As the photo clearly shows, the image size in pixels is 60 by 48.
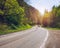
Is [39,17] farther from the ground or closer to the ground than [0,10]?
closer to the ground

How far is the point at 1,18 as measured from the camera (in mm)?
48875

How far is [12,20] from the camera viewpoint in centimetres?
5353

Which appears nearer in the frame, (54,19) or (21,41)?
(21,41)

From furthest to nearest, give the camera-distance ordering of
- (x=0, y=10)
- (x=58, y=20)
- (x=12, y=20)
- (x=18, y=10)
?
(x=58, y=20), (x=12, y=20), (x=18, y=10), (x=0, y=10)

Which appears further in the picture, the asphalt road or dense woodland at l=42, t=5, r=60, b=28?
dense woodland at l=42, t=5, r=60, b=28

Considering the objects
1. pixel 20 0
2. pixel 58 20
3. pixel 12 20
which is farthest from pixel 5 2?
pixel 58 20

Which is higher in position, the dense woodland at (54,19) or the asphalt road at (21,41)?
the asphalt road at (21,41)

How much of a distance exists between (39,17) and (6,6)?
6017 inches

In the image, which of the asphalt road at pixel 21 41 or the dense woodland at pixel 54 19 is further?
the dense woodland at pixel 54 19

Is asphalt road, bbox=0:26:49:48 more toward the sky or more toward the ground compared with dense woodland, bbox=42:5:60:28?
more toward the sky

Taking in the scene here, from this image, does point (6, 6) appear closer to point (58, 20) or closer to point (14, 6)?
point (14, 6)

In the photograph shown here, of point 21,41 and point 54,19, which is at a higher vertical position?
point 21,41

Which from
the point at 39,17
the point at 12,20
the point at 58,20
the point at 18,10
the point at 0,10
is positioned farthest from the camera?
the point at 39,17

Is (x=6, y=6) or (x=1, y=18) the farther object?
(x=1, y=18)
